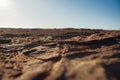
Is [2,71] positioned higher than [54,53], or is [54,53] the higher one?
[54,53]

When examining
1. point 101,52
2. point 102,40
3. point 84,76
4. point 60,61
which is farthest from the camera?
point 102,40

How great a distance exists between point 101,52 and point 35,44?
3847 mm

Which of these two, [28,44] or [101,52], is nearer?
[101,52]

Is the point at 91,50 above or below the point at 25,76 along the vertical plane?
above

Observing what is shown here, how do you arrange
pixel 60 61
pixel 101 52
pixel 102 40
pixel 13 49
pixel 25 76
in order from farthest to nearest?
pixel 13 49, pixel 102 40, pixel 101 52, pixel 60 61, pixel 25 76

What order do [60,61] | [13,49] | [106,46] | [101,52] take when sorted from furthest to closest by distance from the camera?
1. [13,49]
2. [106,46]
3. [101,52]
4. [60,61]

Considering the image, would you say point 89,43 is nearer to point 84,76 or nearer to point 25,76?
point 84,76

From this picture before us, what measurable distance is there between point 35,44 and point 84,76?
15.0 ft

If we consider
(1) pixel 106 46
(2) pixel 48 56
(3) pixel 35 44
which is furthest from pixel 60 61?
(3) pixel 35 44

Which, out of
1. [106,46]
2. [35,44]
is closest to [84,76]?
[106,46]

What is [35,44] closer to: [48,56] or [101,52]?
[48,56]

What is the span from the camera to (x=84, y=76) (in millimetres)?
5875

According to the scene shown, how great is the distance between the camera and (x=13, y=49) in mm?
9562

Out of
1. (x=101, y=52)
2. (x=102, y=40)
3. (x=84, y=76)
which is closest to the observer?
(x=84, y=76)
